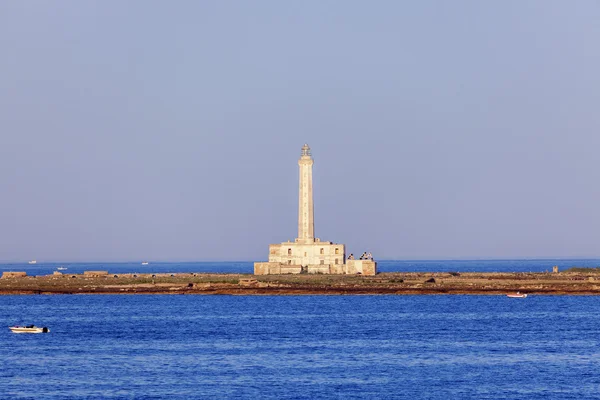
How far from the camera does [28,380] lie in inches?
1781

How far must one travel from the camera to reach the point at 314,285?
9606cm

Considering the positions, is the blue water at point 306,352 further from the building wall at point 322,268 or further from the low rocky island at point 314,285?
the building wall at point 322,268

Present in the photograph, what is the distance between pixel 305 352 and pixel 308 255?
5538 cm

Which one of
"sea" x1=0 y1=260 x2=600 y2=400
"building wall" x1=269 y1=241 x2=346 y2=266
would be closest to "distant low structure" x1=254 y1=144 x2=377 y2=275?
"building wall" x1=269 y1=241 x2=346 y2=266

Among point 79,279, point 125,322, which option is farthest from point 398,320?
point 79,279

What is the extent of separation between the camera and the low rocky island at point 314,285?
307 ft

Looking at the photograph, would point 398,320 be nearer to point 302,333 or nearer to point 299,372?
point 302,333

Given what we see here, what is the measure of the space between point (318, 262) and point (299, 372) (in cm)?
6266

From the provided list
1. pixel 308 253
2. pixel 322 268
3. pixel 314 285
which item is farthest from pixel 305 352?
pixel 308 253

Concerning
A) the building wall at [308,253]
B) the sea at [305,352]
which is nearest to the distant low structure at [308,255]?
the building wall at [308,253]

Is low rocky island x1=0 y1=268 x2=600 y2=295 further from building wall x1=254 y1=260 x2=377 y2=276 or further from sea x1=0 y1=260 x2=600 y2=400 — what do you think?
sea x1=0 y1=260 x2=600 y2=400

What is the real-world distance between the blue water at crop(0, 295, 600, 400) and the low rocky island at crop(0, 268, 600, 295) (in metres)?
4.76

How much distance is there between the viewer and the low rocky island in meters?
93.6

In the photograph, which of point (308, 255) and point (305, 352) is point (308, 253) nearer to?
point (308, 255)
